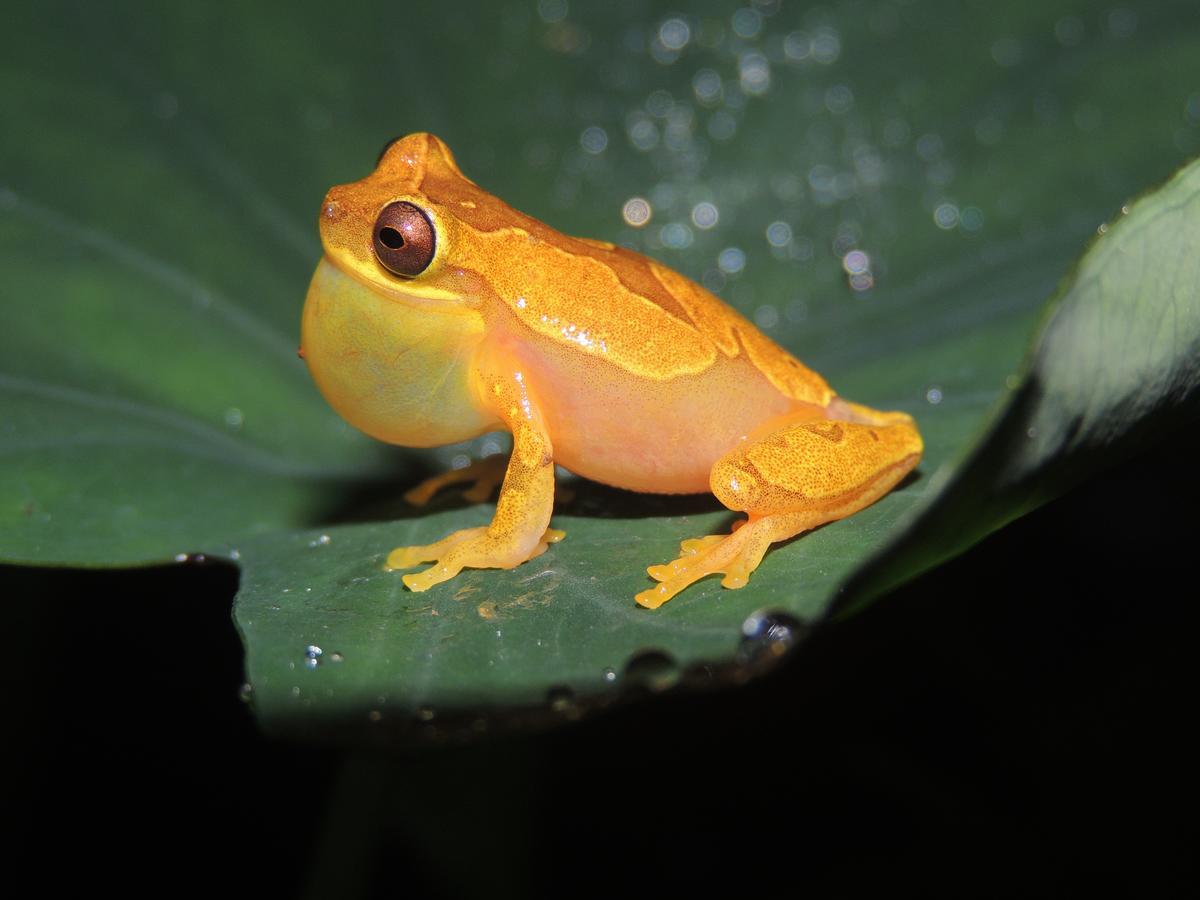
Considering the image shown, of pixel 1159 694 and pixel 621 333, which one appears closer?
pixel 621 333

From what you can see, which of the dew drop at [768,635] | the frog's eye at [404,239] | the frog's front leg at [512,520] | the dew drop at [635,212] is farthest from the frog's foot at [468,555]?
the dew drop at [635,212]

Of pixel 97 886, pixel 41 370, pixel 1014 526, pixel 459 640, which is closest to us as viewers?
pixel 459 640

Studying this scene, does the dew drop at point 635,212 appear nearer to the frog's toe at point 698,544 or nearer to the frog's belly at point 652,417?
the frog's belly at point 652,417

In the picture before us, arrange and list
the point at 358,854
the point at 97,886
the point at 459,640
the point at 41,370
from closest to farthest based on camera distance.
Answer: the point at 459,640 < the point at 358,854 < the point at 41,370 < the point at 97,886

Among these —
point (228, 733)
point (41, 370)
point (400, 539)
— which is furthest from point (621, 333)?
point (228, 733)

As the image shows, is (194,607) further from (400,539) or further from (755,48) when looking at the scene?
(755,48)

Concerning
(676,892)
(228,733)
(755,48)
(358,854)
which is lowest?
(358,854)

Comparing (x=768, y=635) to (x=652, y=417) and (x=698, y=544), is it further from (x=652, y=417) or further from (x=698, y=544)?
(x=652, y=417)
